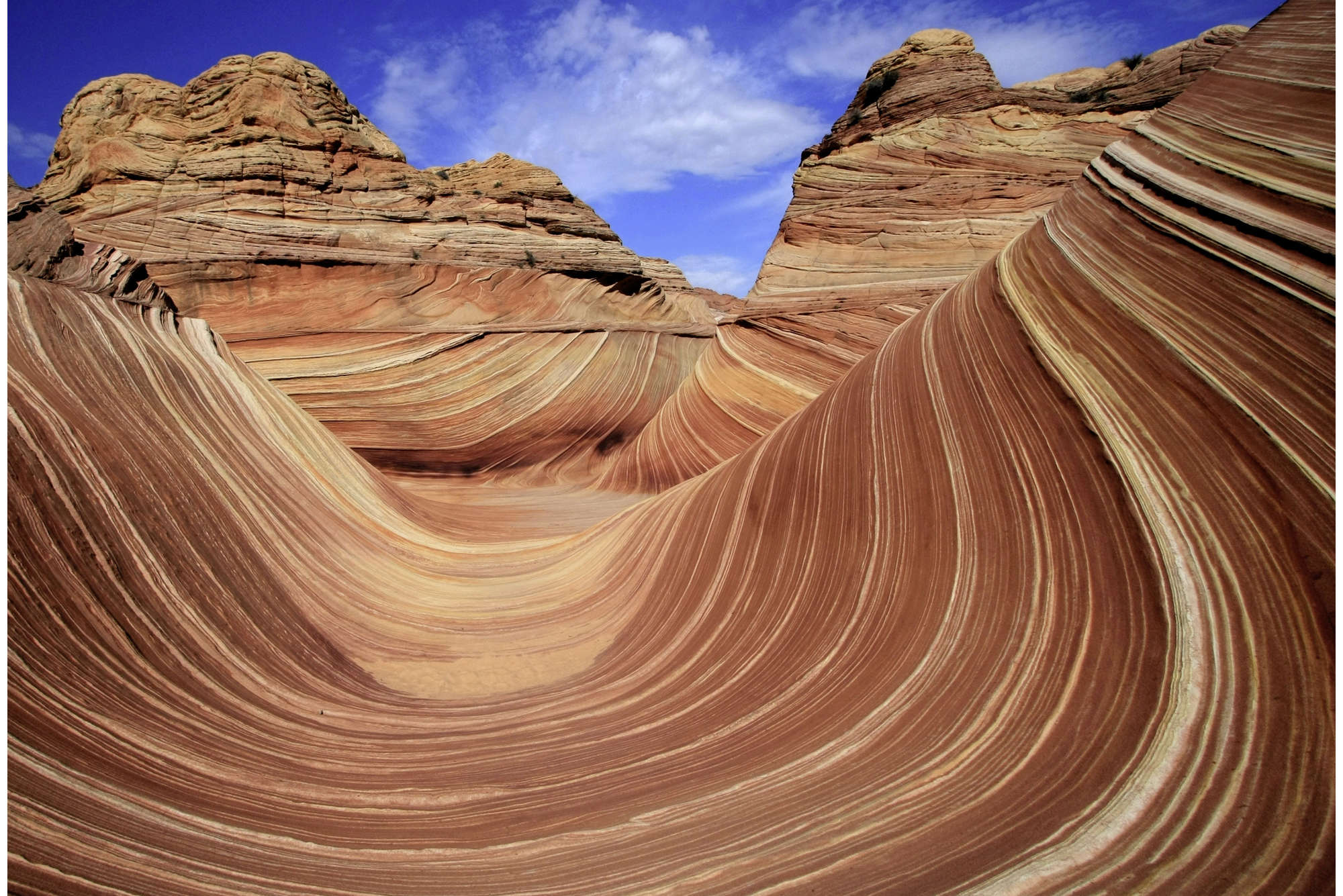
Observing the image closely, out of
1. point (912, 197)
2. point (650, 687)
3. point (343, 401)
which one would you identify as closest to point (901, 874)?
point (650, 687)

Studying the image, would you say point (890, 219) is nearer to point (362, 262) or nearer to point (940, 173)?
point (940, 173)

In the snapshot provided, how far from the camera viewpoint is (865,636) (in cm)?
210

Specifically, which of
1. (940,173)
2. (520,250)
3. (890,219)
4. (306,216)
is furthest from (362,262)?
(940,173)

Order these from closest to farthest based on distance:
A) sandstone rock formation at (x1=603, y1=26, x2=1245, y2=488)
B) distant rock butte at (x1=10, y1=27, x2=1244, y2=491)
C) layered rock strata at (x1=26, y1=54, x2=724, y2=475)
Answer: sandstone rock formation at (x1=603, y1=26, x2=1245, y2=488)
distant rock butte at (x1=10, y1=27, x2=1244, y2=491)
layered rock strata at (x1=26, y1=54, x2=724, y2=475)

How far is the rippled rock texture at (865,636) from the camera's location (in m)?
1.37

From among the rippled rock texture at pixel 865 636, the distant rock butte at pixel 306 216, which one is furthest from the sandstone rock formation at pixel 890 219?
the rippled rock texture at pixel 865 636

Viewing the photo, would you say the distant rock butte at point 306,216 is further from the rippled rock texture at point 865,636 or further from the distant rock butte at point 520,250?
the rippled rock texture at point 865,636

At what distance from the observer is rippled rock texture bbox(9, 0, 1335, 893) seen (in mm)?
1365

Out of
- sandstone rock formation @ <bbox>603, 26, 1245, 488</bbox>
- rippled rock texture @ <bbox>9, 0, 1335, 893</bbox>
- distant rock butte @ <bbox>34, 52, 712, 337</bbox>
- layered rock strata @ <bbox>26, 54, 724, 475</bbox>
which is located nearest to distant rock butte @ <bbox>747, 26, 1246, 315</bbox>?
sandstone rock formation @ <bbox>603, 26, 1245, 488</bbox>

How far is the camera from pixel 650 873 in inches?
56.4

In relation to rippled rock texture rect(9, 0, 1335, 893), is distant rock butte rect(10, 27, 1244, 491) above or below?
above

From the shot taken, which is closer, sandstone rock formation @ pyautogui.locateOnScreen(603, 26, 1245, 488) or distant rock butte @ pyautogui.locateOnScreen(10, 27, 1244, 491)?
sandstone rock formation @ pyautogui.locateOnScreen(603, 26, 1245, 488)

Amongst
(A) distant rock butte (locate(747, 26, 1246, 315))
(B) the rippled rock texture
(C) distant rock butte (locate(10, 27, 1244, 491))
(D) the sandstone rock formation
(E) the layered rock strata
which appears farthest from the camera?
(E) the layered rock strata

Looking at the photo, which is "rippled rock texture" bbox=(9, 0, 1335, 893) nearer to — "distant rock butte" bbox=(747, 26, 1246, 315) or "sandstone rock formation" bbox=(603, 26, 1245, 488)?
"sandstone rock formation" bbox=(603, 26, 1245, 488)
